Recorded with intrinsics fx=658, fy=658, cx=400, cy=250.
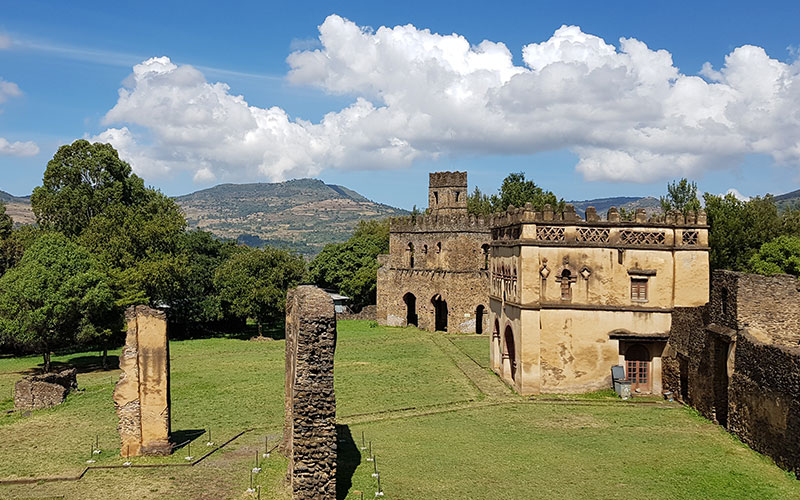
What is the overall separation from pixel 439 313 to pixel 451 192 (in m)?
9.50

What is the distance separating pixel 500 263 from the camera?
94.1 ft

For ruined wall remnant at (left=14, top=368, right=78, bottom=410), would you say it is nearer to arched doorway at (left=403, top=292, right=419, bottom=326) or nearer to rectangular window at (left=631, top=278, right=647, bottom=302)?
rectangular window at (left=631, top=278, right=647, bottom=302)

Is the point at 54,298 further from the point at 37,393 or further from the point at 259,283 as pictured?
the point at 259,283

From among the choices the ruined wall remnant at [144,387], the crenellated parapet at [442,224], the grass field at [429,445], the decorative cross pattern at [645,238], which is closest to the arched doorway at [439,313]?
the crenellated parapet at [442,224]

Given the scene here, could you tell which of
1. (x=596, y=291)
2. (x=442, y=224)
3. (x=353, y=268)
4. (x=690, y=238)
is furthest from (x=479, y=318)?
(x=690, y=238)

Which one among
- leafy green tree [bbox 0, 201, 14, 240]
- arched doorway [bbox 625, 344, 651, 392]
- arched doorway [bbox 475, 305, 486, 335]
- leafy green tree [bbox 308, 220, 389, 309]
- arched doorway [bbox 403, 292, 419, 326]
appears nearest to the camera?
arched doorway [bbox 625, 344, 651, 392]

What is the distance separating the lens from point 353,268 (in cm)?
6619

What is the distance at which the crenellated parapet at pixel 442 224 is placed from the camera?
46750 mm

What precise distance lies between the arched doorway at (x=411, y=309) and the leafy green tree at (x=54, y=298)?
74.6 feet

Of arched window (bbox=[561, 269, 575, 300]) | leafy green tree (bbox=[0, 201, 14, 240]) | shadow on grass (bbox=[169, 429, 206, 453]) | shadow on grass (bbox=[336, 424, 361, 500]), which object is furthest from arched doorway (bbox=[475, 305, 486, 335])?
leafy green tree (bbox=[0, 201, 14, 240])

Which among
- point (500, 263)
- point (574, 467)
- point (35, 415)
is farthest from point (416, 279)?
point (574, 467)

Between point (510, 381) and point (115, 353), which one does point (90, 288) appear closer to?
point (115, 353)

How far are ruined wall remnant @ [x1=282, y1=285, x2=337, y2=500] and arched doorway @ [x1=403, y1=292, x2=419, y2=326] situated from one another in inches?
1416

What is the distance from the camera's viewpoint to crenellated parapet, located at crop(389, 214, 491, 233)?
153 ft
